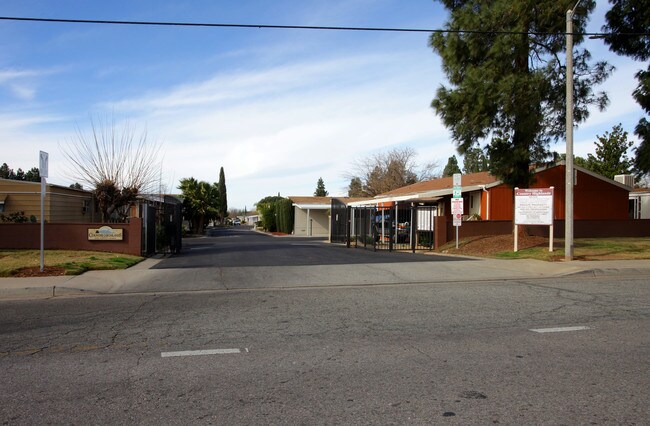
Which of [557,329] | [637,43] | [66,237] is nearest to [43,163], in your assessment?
[66,237]

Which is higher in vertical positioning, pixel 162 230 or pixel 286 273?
pixel 162 230

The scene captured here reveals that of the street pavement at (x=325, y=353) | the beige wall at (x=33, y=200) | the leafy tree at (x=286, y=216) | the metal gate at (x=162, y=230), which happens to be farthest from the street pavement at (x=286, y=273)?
the leafy tree at (x=286, y=216)

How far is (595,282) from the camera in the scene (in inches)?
484

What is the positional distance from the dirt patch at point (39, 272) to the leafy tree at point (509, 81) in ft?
48.6

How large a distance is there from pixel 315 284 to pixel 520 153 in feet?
40.4

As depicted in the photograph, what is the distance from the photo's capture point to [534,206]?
734 inches

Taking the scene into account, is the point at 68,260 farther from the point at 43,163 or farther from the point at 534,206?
the point at 534,206

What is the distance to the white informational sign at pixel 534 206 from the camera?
18266mm

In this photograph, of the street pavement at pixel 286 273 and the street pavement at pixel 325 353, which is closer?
the street pavement at pixel 325 353

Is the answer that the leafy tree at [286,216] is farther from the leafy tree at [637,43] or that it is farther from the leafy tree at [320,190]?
the leafy tree at [320,190]

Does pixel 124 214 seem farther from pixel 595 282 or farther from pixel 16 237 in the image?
pixel 595 282

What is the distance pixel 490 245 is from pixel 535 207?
2.84 meters

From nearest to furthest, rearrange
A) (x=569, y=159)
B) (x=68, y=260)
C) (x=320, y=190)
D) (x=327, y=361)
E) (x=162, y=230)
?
(x=327, y=361) < (x=68, y=260) < (x=569, y=159) < (x=162, y=230) < (x=320, y=190)

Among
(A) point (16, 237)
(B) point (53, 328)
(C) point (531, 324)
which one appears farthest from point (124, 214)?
(C) point (531, 324)
